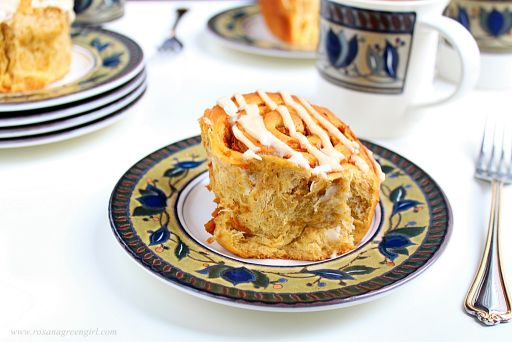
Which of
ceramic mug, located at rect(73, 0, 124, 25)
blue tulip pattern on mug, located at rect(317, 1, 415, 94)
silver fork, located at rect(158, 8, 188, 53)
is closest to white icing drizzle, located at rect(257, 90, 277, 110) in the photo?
blue tulip pattern on mug, located at rect(317, 1, 415, 94)

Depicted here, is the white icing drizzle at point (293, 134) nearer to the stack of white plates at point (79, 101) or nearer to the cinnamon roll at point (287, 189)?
the cinnamon roll at point (287, 189)

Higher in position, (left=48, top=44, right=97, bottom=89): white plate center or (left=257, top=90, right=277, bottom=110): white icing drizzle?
(left=257, top=90, right=277, bottom=110): white icing drizzle

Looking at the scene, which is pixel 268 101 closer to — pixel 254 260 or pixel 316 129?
pixel 316 129

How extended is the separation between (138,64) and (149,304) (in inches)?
21.5

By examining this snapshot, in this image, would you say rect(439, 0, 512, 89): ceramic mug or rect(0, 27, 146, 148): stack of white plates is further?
rect(439, 0, 512, 89): ceramic mug

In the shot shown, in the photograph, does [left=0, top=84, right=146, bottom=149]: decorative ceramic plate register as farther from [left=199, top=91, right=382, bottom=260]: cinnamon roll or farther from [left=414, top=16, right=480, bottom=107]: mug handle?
[left=414, top=16, right=480, bottom=107]: mug handle

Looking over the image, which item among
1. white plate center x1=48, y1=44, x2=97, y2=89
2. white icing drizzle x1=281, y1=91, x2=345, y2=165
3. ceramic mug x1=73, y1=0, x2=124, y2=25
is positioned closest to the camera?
white icing drizzle x1=281, y1=91, x2=345, y2=165

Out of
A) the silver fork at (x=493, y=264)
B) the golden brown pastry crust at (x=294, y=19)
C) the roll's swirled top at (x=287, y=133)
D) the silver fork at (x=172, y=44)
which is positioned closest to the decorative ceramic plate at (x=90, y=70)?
the silver fork at (x=172, y=44)

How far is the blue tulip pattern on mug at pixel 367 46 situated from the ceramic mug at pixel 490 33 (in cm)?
27

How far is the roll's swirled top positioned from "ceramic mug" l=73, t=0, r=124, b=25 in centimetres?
79

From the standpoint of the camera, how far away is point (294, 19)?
57.6 inches

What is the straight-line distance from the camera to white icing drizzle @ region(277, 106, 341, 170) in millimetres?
738

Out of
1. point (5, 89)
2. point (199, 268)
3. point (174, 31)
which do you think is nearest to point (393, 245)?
point (199, 268)

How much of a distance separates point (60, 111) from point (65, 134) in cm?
4
